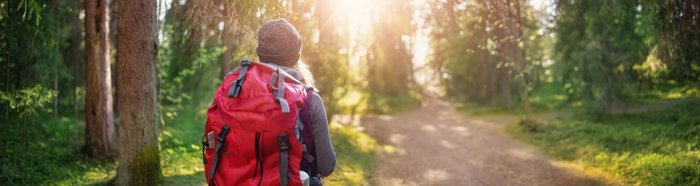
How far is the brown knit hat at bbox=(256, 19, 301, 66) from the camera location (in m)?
2.64

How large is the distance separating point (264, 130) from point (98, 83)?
8180mm

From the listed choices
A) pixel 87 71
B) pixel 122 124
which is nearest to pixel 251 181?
pixel 122 124

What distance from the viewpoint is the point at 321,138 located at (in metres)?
2.52

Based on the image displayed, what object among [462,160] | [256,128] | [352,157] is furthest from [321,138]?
[462,160]

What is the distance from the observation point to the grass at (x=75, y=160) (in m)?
7.72

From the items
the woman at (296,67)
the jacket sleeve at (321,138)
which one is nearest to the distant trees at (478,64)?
the woman at (296,67)

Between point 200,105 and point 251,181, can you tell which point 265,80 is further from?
point 200,105

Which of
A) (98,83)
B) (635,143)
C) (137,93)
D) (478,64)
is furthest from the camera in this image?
(478,64)

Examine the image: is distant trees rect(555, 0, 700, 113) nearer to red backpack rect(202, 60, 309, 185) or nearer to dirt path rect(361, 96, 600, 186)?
dirt path rect(361, 96, 600, 186)

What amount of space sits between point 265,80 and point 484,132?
14358 millimetres

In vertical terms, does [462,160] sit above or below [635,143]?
below

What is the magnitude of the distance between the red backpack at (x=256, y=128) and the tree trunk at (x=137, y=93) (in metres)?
4.17

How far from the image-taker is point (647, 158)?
28.0 feet

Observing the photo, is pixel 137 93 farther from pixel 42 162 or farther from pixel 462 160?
pixel 462 160
